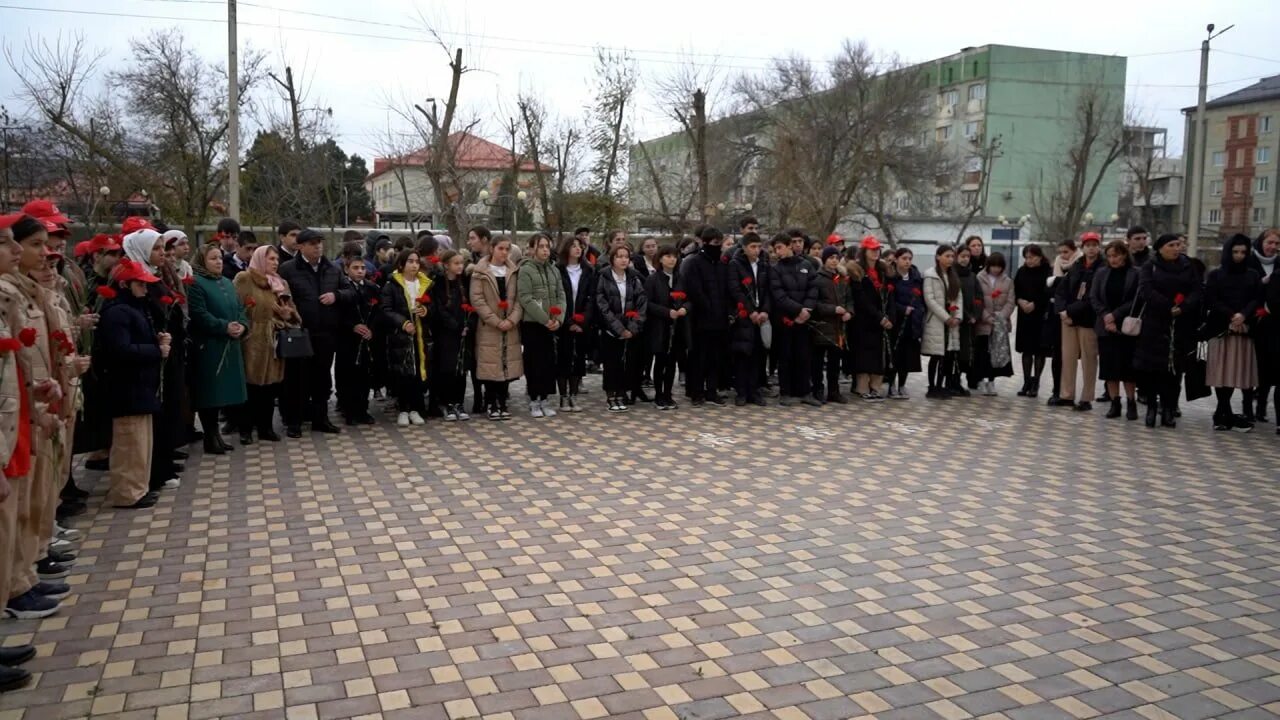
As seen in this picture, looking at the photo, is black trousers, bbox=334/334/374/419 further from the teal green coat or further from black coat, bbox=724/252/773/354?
black coat, bbox=724/252/773/354

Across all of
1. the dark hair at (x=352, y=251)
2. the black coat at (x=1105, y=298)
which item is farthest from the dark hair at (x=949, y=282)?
the dark hair at (x=352, y=251)

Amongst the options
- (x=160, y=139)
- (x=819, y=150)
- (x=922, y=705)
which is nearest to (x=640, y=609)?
(x=922, y=705)

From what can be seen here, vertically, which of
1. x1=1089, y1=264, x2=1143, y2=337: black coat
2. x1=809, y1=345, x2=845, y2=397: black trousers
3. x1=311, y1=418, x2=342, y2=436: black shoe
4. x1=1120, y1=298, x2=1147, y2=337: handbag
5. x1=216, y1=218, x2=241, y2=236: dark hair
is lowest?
x1=311, y1=418, x2=342, y2=436: black shoe

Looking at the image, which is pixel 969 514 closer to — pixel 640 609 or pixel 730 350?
pixel 640 609

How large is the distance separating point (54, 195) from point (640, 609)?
37933 mm

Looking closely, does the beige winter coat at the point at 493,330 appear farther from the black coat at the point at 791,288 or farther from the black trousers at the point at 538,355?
the black coat at the point at 791,288

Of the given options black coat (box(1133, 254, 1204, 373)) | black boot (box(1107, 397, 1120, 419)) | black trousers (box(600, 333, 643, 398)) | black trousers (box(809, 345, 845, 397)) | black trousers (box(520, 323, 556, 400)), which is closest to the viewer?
black coat (box(1133, 254, 1204, 373))

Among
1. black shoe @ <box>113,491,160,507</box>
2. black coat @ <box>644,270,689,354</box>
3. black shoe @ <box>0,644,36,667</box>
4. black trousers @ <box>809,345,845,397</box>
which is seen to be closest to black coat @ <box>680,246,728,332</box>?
black coat @ <box>644,270,689,354</box>

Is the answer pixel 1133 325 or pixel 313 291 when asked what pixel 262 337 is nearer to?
pixel 313 291

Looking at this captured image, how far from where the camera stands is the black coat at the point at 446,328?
32.2 feet

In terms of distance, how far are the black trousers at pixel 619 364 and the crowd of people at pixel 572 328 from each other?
0.03 m

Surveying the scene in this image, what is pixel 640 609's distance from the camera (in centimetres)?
486

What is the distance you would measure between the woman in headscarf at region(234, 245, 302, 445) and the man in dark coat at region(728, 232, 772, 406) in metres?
4.68

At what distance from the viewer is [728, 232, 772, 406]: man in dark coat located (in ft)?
35.6
